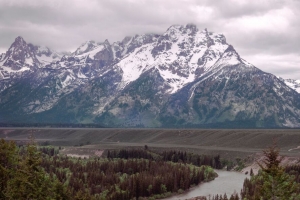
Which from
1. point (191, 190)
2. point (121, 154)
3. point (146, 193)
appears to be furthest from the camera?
point (121, 154)

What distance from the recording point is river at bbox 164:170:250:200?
302ft

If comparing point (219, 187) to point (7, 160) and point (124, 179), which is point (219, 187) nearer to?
point (124, 179)

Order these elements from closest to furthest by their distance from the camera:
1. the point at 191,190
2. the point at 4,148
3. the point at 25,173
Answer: the point at 25,173
the point at 4,148
the point at 191,190

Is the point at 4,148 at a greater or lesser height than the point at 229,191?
greater

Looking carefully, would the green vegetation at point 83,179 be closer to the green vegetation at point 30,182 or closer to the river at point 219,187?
the green vegetation at point 30,182

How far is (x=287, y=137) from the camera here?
166000mm

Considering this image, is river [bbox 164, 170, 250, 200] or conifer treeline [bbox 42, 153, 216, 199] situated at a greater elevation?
conifer treeline [bbox 42, 153, 216, 199]

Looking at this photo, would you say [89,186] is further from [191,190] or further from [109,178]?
[191,190]

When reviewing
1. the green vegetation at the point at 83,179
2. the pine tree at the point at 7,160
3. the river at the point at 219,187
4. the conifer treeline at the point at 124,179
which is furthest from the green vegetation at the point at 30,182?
the river at the point at 219,187

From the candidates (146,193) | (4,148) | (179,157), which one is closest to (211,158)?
(179,157)

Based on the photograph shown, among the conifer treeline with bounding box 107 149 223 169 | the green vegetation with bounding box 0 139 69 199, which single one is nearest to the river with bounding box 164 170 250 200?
the conifer treeline with bounding box 107 149 223 169

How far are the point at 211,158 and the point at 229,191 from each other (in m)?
51.2

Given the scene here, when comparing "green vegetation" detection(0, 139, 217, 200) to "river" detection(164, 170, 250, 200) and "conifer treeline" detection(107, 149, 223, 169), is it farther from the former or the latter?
"river" detection(164, 170, 250, 200)

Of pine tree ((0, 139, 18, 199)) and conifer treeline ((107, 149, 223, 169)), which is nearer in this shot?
pine tree ((0, 139, 18, 199))
